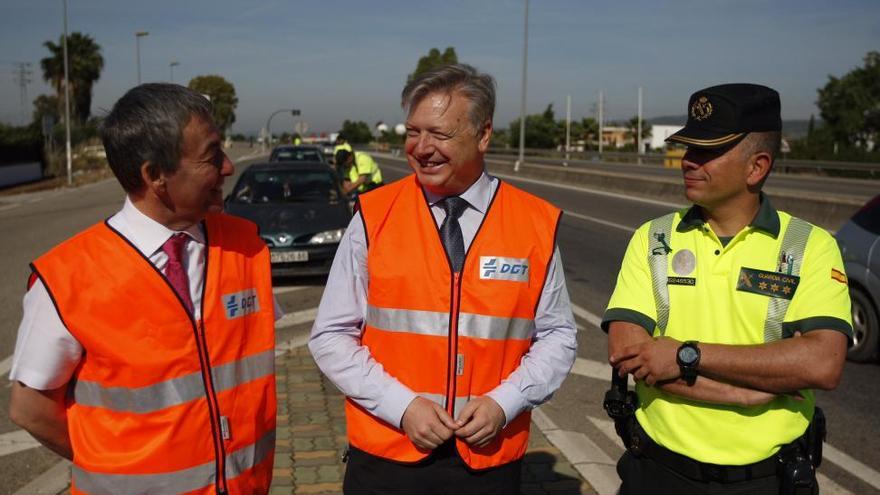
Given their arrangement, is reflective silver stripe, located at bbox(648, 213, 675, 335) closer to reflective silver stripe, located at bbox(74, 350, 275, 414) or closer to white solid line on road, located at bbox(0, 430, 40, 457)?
reflective silver stripe, located at bbox(74, 350, 275, 414)

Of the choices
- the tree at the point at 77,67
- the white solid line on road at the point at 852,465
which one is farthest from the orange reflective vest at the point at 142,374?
the tree at the point at 77,67

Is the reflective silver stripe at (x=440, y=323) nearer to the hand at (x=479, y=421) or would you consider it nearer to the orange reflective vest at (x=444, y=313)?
the orange reflective vest at (x=444, y=313)

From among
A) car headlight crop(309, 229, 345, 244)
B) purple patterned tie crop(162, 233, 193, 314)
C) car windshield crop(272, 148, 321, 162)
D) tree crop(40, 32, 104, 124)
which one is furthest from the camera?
tree crop(40, 32, 104, 124)

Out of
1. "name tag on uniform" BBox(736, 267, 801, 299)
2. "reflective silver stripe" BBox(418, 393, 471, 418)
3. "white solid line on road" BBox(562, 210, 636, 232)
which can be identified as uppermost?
"name tag on uniform" BBox(736, 267, 801, 299)

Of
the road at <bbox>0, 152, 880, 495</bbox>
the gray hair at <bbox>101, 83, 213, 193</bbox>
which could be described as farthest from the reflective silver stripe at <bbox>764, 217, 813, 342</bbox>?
the road at <bbox>0, 152, 880, 495</bbox>

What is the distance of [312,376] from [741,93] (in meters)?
4.81

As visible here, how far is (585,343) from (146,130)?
20.0 ft

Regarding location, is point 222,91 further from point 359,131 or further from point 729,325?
point 729,325

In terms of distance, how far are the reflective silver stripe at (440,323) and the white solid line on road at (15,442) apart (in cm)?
376

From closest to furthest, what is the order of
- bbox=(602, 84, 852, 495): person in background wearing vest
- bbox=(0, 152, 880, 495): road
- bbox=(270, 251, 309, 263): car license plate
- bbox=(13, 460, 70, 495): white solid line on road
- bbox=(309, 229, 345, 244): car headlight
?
bbox=(602, 84, 852, 495): person in background wearing vest, bbox=(13, 460, 70, 495): white solid line on road, bbox=(0, 152, 880, 495): road, bbox=(270, 251, 309, 263): car license plate, bbox=(309, 229, 345, 244): car headlight

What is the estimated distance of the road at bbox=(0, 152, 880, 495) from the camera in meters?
5.00

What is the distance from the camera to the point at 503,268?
8.55ft

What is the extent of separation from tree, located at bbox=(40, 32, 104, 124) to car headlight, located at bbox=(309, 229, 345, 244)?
59673 mm

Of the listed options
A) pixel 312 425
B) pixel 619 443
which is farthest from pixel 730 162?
pixel 312 425
